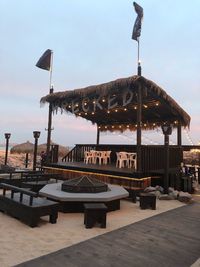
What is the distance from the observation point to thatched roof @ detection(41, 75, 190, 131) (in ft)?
30.4

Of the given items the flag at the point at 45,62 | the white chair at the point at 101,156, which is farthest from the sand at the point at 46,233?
the flag at the point at 45,62

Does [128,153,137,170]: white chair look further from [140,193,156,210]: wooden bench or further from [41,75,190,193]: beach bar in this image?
[140,193,156,210]: wooden bench

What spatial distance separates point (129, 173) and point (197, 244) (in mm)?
4428

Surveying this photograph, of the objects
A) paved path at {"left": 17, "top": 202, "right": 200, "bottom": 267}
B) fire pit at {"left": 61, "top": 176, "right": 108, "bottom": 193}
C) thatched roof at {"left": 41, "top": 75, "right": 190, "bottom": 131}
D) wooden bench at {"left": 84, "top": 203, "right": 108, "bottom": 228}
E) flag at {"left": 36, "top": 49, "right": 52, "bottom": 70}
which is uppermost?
flag at {"left": 36, "top": 49, "right": 52, "bottom": 70}

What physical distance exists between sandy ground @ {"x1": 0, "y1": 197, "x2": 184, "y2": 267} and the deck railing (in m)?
2.82

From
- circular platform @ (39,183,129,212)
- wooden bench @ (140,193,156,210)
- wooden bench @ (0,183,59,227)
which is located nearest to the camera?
wooden bench @ (0,183,59,227)

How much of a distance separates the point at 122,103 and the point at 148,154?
3.68 meters

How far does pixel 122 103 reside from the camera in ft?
39.3

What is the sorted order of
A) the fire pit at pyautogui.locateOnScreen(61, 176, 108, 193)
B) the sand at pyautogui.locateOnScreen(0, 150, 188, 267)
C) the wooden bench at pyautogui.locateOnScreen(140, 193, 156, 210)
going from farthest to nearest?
the wooden bench at pyautogui.locateOnScreen(140, 193, 156, 210), the fire pit at pyautogui.locateOnScreen(61, 176, 108, 193), the sand at pyautogui.locateOnScreen(0, 150, 188, 267)

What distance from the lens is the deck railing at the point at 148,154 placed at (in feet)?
29.4

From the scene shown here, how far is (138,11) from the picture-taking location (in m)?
10.2

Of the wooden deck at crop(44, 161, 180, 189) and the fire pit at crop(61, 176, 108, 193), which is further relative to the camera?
the wooden deck at crop(44, 161, 180, 189)

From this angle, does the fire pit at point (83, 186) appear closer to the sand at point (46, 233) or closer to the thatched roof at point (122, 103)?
the sand at point (46, 233)

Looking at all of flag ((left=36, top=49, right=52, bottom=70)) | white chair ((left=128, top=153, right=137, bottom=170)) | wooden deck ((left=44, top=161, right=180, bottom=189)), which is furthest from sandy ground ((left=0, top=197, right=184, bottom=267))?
flag ((left=36, top=49, right=52, bottom=70))
